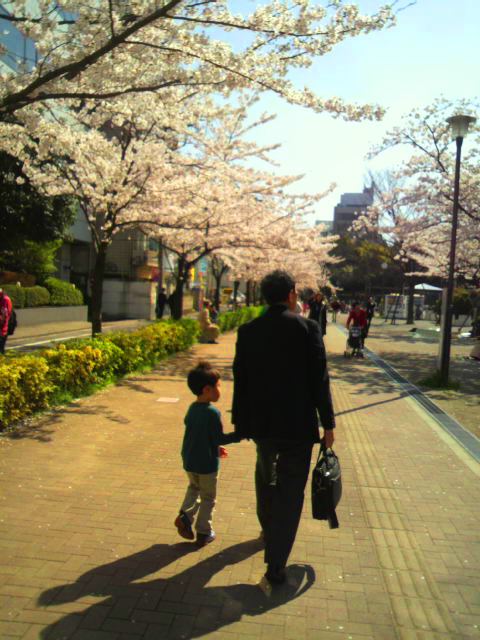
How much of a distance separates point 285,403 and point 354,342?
522 inches

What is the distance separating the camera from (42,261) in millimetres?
25094

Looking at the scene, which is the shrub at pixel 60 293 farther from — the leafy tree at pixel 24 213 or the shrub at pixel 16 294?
the shrub at pixel 16 294

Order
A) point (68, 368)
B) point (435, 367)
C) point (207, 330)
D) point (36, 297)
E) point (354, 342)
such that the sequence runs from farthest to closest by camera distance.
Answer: point (36, 297) → point (207, 330) → point (354, 342) → point (435, 367) → point (68, 368)

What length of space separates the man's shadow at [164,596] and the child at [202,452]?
23 cm

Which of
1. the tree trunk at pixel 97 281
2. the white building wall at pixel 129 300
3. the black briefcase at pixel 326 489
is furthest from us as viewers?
the white building wall at pixel 129 300

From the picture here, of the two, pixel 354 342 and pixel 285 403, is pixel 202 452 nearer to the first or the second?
pixel 285 403

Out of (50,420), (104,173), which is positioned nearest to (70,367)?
(50,420)

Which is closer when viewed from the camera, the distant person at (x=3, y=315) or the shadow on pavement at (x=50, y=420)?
the shadow on pavement at (x=50, y=420)

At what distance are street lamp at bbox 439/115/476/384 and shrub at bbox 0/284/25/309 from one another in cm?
1598

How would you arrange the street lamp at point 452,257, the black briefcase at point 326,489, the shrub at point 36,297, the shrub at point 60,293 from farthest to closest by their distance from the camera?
the shrub at point 60,293, the shrub at point 36,297, the street lamp at point 452,257, the black briefcase at point 326,489

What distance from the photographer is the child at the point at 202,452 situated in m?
3.79

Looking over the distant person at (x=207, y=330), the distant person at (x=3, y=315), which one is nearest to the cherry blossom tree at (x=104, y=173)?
the distant person at (x=3, y=315)

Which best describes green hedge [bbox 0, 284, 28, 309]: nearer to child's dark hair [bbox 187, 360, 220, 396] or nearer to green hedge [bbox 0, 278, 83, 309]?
green hedge [bbox 0, 278, 83, 309]

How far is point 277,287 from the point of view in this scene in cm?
345
